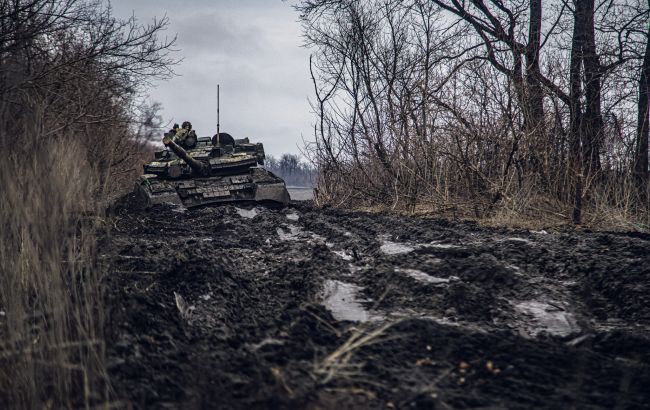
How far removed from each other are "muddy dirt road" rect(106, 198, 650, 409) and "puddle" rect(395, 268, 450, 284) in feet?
0.09

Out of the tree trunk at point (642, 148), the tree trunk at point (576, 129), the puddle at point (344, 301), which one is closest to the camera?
the puddle at point (344, 301)

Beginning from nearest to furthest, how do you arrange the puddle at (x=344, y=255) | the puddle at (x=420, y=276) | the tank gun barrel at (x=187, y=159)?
the puddle at (x=420, y=276)
the puddle at (x=344, y=255)
the tank gun barrel at (x=187, y=159)

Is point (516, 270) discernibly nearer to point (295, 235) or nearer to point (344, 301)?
point (344, 301)

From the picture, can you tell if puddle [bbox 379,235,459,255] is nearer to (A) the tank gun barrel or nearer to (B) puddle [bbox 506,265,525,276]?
(B) puddle [bbox 506,265,525,276]

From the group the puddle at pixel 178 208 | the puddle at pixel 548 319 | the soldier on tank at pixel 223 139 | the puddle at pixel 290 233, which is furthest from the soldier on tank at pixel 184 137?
the puddle at pixel 548 319

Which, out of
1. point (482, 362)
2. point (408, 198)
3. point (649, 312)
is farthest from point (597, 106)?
point (482, 362)

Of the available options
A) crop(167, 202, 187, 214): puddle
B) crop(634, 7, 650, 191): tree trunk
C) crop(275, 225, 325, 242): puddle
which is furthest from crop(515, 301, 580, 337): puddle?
crop(167, 202, 187, 214): puddle

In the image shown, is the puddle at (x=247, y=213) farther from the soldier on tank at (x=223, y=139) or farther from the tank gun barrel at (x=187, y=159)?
the soldier on tank at (x=223, y=139)

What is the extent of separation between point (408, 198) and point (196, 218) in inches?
162

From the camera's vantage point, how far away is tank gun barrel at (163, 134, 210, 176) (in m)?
11.6

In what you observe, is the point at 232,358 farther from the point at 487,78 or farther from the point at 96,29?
the point at 96,29

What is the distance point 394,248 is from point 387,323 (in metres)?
2.76

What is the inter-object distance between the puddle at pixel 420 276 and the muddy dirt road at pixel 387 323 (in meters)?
0.03

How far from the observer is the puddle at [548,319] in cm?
360
